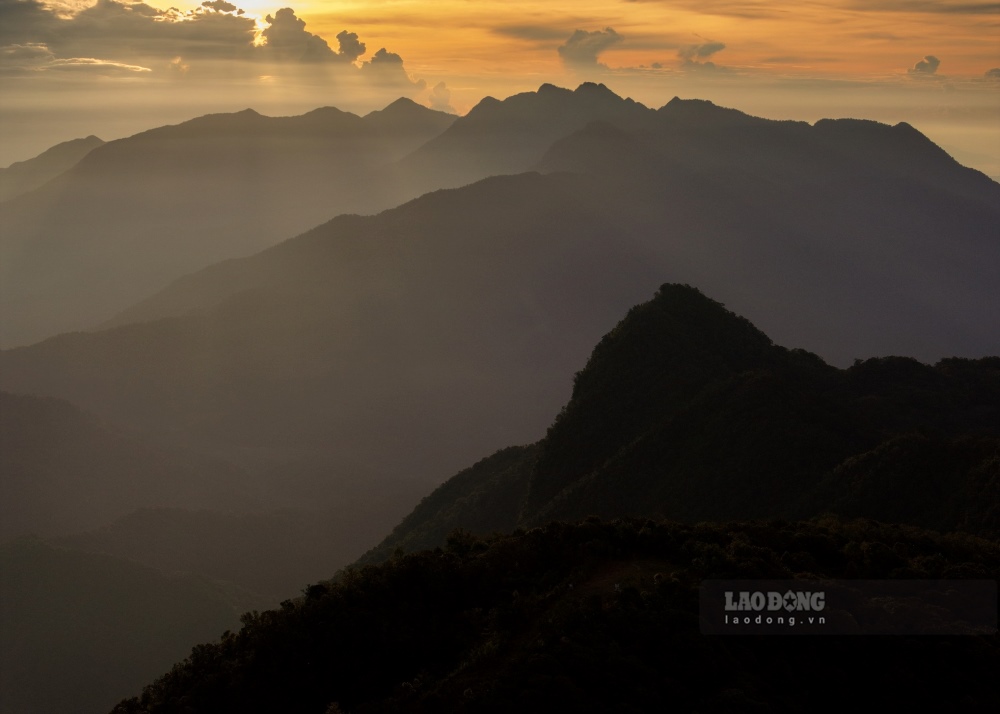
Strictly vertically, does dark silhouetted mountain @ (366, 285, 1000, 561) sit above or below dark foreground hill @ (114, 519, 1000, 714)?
below

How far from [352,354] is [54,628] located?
117m

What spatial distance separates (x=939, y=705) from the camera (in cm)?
2052

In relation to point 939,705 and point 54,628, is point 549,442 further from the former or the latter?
point 54,628

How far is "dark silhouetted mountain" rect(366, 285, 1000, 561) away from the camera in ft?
133

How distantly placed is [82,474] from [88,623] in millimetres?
51624

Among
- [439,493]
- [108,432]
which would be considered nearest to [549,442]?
[439,493]

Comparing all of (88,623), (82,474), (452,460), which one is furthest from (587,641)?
(452,460)

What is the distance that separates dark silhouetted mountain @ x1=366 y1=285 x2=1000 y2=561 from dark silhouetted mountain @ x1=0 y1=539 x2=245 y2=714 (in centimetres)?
2135

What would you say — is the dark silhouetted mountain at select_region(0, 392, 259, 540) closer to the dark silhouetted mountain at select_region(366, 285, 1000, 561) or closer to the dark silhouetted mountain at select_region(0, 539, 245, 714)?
the dark silhouetted mountain at select_region(0, 539, 245, 714)

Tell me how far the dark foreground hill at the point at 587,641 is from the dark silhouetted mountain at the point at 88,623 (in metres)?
50.4

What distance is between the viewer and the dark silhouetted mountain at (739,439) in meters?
40.6

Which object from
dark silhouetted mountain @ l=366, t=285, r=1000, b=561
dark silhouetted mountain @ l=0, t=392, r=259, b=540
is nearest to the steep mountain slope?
dark silhouetted mountain @ l=0, t=392, r=259, b=540

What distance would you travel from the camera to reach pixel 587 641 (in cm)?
2141

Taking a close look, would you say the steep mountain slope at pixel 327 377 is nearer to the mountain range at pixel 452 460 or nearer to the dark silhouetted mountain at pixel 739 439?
the mountain range at pixel 452 460
